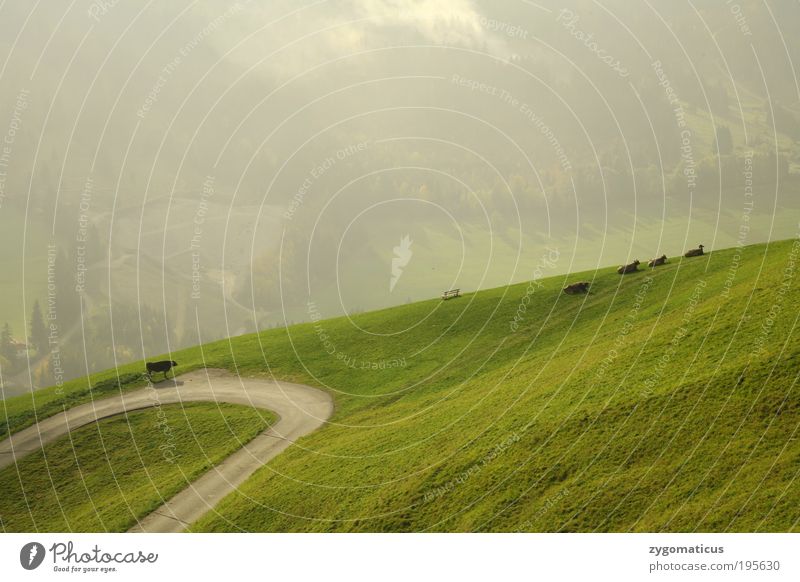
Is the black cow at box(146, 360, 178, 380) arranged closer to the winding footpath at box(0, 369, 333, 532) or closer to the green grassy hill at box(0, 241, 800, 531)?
the winding footpath at box(0, 369, 333, 532)

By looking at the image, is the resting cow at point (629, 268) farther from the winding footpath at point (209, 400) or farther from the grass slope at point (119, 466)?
the grass slope at point (119, 466)

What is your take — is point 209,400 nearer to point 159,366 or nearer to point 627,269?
point 159,366

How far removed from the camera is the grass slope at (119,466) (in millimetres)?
43188

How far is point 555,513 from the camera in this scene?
103 ft

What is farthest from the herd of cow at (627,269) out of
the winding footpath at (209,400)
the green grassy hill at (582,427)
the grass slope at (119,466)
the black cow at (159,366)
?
the black cow at (159,366)

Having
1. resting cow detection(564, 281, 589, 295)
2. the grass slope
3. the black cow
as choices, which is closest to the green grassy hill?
the black cow

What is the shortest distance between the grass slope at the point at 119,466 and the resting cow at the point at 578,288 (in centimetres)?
3232

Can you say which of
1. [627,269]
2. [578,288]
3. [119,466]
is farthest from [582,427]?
[627,269]

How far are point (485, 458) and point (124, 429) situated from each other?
31.8 metres

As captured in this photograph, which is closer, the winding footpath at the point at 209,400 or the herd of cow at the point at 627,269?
the winding footpath at the point at 209,400

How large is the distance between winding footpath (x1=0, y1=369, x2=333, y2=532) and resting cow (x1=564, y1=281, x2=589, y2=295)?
87.6 feet

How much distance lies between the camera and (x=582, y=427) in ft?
118
